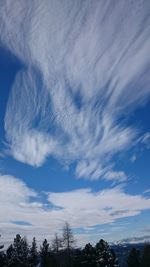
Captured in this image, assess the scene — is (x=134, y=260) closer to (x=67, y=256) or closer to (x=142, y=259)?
(x=142, y=259)

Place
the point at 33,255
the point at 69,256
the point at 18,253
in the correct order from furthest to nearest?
the point at 33,255, the point at 18,253, the point at 69,256

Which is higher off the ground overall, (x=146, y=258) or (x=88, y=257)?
(x=88, y=257)

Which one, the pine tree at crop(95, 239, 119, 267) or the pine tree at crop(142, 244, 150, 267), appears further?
the pine tree at crop(142, 244, 150, 267)

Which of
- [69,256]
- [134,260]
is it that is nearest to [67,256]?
[69,256]

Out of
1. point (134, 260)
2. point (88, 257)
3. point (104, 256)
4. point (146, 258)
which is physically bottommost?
point (134, 260)

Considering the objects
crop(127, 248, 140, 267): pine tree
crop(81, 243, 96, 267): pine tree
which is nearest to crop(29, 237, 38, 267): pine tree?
crop(81, 243, 96, 267): pine tree

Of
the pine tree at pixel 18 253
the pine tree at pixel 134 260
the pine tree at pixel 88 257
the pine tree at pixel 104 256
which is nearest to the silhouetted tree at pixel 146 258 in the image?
the pine tree at pixel 134 260

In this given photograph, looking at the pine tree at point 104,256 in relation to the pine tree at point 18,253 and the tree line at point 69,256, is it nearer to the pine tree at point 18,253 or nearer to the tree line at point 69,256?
the tree line at point 69,256

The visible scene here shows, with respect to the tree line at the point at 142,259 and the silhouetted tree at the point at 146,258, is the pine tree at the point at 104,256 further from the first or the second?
the tree line at the point at 142,259

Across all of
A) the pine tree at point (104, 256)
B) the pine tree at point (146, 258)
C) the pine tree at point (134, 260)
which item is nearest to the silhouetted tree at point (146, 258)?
the pine tree at point (146, 258)

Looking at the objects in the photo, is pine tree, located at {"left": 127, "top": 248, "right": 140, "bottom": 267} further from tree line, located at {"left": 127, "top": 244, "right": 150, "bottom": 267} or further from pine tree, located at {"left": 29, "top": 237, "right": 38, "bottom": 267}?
pine tree, located at {"left": 29, "top": 237, "right": 38, "bottom": 267}

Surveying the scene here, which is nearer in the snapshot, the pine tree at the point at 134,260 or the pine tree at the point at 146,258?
the pine tree at the point at 146,258

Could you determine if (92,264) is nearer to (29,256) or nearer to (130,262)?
(130,262)

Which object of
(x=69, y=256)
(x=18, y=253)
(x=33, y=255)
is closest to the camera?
(x=69, y=256)
